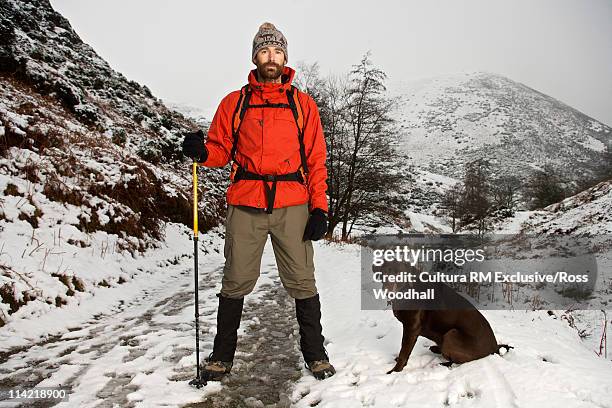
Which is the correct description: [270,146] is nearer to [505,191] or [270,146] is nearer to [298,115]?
[298,115]

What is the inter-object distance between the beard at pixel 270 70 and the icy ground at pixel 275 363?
2.94m

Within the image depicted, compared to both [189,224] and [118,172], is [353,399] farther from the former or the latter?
[189,224]

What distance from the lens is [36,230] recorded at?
20.2 feet

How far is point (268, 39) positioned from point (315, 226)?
1862 millimetres

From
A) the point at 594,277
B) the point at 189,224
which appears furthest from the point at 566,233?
the point at 189,224

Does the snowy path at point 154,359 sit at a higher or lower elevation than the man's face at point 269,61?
lower

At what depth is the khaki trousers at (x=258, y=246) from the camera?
12.2 ft

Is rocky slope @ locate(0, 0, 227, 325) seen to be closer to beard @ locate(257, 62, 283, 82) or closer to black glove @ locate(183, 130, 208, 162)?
black glove @ locate(183, 130, 208, 162)

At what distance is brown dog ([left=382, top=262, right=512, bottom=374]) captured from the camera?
321 centimetres

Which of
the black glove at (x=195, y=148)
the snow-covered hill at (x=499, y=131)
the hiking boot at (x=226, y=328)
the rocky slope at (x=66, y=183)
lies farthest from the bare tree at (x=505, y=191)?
the black glove at (x=195, y=148)

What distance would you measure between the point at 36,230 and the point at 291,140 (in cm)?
492

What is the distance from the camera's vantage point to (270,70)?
373 cm

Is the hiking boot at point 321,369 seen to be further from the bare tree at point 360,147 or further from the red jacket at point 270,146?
the bare tree at point 360,147

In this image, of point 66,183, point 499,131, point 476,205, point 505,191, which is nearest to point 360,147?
point 476,205
